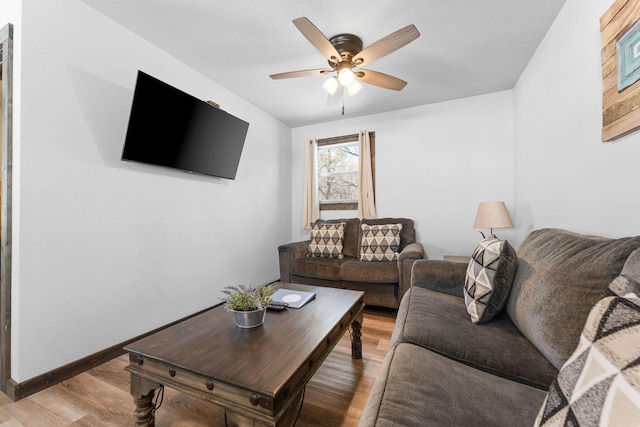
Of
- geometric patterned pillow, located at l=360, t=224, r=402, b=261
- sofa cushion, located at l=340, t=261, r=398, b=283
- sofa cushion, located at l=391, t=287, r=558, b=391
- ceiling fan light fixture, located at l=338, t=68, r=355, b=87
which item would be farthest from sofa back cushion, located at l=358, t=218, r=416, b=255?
ceiling fan light fixture, located at l=338, t=68, r=355, b=87

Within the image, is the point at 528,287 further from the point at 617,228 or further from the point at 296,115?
the point at 296,115

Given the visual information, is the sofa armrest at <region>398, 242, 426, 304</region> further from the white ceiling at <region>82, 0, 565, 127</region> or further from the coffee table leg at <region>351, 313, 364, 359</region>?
the white ceiling at <region>82, 0, 565, 127</region>

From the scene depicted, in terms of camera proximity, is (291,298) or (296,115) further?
(296,115)

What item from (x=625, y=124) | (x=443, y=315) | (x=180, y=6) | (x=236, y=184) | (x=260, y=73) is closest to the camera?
(x=625, y=124)

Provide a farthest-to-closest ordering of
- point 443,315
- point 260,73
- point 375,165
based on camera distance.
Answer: point 375,165 < point 260,73 < point 443,315

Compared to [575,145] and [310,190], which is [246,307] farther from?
[310,190]

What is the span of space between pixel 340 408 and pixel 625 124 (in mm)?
1914

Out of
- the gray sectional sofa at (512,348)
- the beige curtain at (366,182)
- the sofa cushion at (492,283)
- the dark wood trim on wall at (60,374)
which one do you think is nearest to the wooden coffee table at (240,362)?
the gray sectional sofa at (512,348)

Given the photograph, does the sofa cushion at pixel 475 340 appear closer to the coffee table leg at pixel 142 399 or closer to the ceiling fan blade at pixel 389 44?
the coffee table leg at pixel 142 399

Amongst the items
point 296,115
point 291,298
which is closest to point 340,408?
point 291,298

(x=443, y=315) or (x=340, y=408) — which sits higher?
(x=443, y=315)

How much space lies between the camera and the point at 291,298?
5.56ft

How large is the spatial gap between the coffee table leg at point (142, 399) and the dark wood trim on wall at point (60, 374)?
100 cm

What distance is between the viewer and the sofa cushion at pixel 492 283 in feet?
4.24
